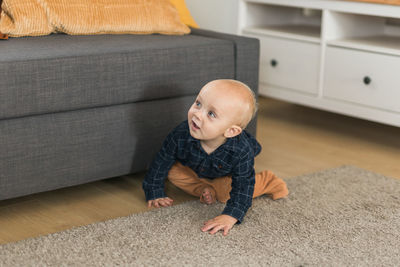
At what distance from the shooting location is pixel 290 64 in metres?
2.43

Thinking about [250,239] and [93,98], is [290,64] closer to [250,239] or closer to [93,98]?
[93,98]

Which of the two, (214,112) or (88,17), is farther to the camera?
(88,17)

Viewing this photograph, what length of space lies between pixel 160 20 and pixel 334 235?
0.94 metres

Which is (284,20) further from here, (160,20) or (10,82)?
(10,82)

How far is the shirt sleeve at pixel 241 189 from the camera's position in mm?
1455

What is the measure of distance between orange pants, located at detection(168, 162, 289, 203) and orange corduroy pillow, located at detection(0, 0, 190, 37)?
0.53 meters

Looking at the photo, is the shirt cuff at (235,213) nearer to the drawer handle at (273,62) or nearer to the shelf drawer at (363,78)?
the shelf drawer at (363,78)

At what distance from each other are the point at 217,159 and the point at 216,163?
1 cm

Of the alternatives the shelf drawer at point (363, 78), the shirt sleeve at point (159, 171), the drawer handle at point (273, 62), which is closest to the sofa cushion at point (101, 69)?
the shirt sleeve at point (159, 171)

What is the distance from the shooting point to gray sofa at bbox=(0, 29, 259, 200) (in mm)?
1461

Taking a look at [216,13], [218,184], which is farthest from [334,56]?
[218,184]

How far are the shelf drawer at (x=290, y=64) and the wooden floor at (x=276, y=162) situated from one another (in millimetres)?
193

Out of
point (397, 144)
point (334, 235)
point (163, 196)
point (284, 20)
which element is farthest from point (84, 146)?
point (284, 20)

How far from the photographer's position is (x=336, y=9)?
2203 mm
